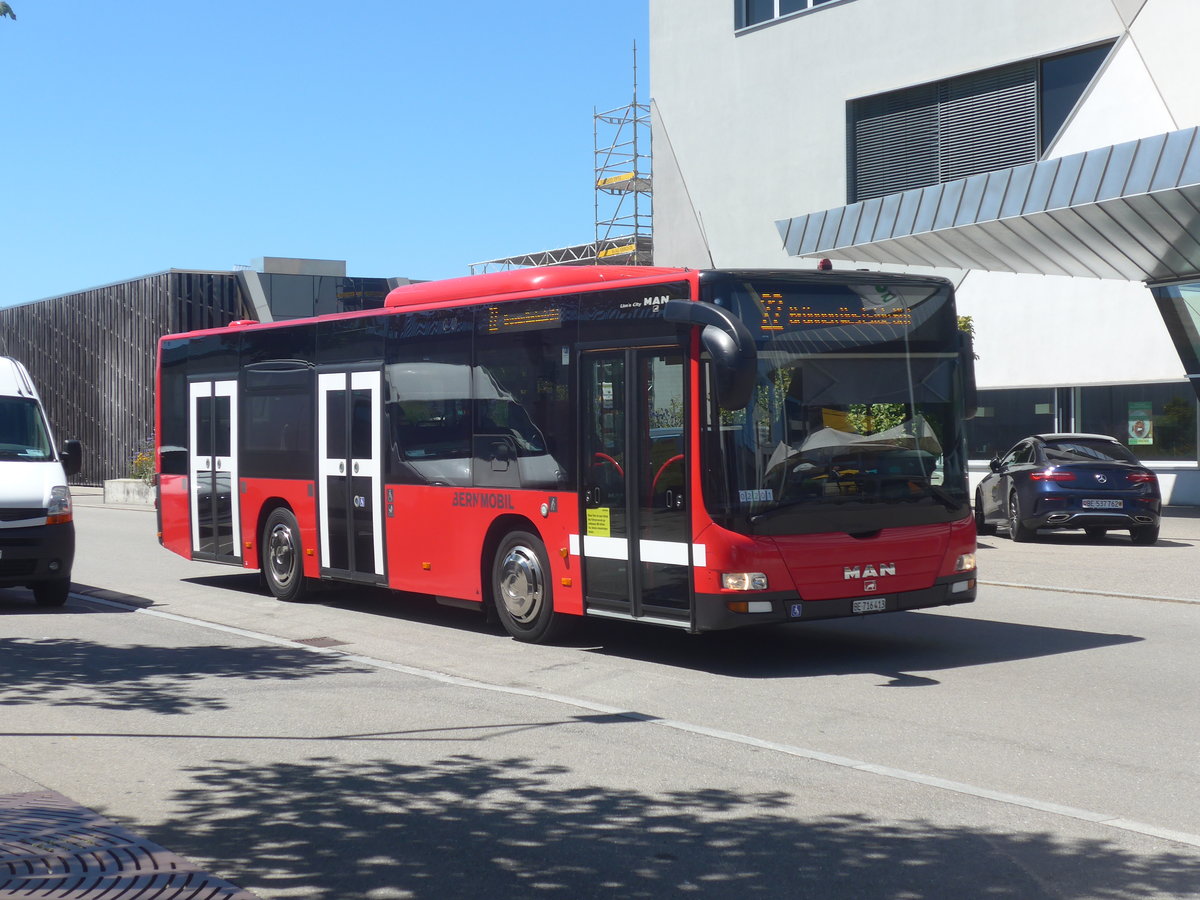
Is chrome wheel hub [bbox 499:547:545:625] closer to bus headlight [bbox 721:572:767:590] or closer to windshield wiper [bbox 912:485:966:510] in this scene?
bus headlight [bbox 721:572:767:590]

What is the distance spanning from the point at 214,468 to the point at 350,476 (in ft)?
10.1

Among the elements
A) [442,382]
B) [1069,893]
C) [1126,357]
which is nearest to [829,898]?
[1069,893]

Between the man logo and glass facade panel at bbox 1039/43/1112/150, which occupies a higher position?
glass facade panel at bbox 1039/43/1112/150

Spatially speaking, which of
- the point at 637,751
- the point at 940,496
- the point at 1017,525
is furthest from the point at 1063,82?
the point at 637,751

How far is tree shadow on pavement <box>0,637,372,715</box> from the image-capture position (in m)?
9.06

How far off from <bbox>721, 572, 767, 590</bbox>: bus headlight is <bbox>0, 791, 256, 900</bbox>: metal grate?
4.55 metres

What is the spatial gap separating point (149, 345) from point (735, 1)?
24940 mm

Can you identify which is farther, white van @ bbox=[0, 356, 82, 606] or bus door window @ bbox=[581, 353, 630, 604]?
white van @ bbox=[0, 356, 82, 606]

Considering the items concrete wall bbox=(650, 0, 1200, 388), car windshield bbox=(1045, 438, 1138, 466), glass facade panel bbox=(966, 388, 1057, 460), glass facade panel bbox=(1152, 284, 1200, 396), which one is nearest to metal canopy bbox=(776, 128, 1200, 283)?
glass facade panel bbox=(1152, 284, 1200, 396)

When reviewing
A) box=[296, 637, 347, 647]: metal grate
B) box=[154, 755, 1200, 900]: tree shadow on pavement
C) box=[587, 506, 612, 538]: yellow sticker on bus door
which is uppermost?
box=[587, 506, 612, 538]: yellow sticker on bus door

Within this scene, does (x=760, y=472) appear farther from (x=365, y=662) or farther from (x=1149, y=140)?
(x=1149, y=140)

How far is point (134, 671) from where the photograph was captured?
10.3 meters

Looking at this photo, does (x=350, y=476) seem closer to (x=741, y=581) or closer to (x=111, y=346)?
(x=741, y=581)

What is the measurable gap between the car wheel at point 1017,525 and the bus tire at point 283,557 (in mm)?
10656
